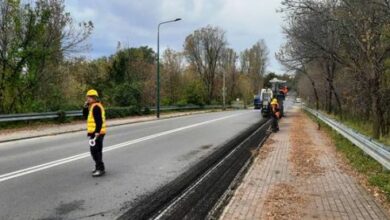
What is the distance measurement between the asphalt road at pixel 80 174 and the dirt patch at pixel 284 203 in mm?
2261

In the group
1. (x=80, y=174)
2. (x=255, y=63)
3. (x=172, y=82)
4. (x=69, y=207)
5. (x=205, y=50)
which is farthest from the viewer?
(x=255, y=63)

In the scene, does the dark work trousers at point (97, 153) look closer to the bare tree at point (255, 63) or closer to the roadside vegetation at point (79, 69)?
the roadside vegetation at point (79, 69)

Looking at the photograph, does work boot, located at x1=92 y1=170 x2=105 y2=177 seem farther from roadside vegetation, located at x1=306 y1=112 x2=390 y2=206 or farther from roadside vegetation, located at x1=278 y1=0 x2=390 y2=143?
roadside vegetation, located at x1=278 y1=0 x2=390 y2=143

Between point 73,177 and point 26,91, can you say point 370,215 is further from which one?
point 26,91

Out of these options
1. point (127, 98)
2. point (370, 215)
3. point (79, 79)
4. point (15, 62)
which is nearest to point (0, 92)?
point (15, 62)

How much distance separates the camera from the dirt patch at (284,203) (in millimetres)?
6898

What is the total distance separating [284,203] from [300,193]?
97 centimetres

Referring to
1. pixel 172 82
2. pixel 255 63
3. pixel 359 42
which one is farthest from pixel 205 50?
pixel 359 42

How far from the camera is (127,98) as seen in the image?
145ft

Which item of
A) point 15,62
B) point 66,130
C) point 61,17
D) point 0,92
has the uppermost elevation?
point 61,17

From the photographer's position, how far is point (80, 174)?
10.2m

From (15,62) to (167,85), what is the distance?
4020cm

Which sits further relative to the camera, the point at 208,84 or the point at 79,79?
the point at 208,84

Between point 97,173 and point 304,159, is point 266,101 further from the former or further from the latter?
point 97,173
